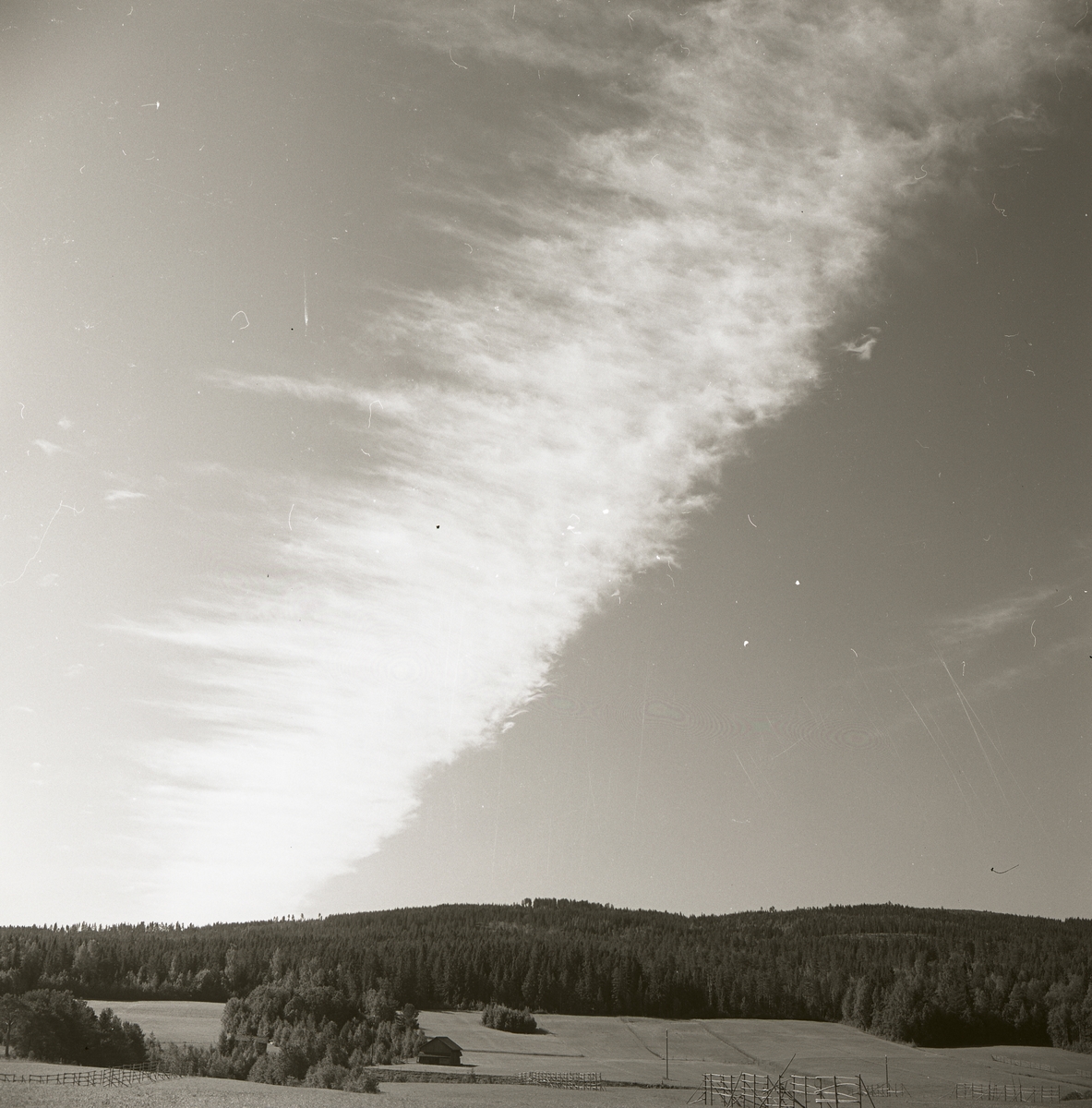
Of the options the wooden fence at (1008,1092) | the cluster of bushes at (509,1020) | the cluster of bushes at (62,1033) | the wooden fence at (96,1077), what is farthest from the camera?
the cluster of bushes at (509,1020)

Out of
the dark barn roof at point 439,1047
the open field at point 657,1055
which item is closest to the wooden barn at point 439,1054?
the dark barn roof at point 439,1047

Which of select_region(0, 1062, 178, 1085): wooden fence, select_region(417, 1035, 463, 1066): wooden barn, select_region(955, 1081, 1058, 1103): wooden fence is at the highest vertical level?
select_region(955, 1081, 1058, 1103): wooden fence

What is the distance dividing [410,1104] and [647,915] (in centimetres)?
14946

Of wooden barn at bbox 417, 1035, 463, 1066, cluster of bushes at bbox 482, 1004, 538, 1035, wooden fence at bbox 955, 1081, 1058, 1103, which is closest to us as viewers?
wooden fence at bbox 955, 1081, 1058, 1103

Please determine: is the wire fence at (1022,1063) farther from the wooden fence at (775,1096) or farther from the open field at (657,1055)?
the wooden fence at (775,1096)

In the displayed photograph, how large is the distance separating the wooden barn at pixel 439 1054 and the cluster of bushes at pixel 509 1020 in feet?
88.0

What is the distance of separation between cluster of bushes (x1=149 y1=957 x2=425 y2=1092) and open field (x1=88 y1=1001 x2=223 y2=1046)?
228cm

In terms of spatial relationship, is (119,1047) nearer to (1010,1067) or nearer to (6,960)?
(6,960)

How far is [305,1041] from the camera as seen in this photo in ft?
180

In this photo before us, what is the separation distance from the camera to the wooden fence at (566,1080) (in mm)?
48862

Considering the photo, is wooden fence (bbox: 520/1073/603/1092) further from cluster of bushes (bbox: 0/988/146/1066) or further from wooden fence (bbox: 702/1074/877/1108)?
cluster of bushes (bbox: 0/988/146/1066)

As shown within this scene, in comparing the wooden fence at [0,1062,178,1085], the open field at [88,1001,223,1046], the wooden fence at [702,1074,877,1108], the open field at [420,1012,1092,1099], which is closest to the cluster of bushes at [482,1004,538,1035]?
the open field at [420,1012,1092,1099]

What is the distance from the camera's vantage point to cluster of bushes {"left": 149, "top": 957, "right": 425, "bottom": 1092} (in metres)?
48.9

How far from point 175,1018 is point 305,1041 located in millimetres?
28682
